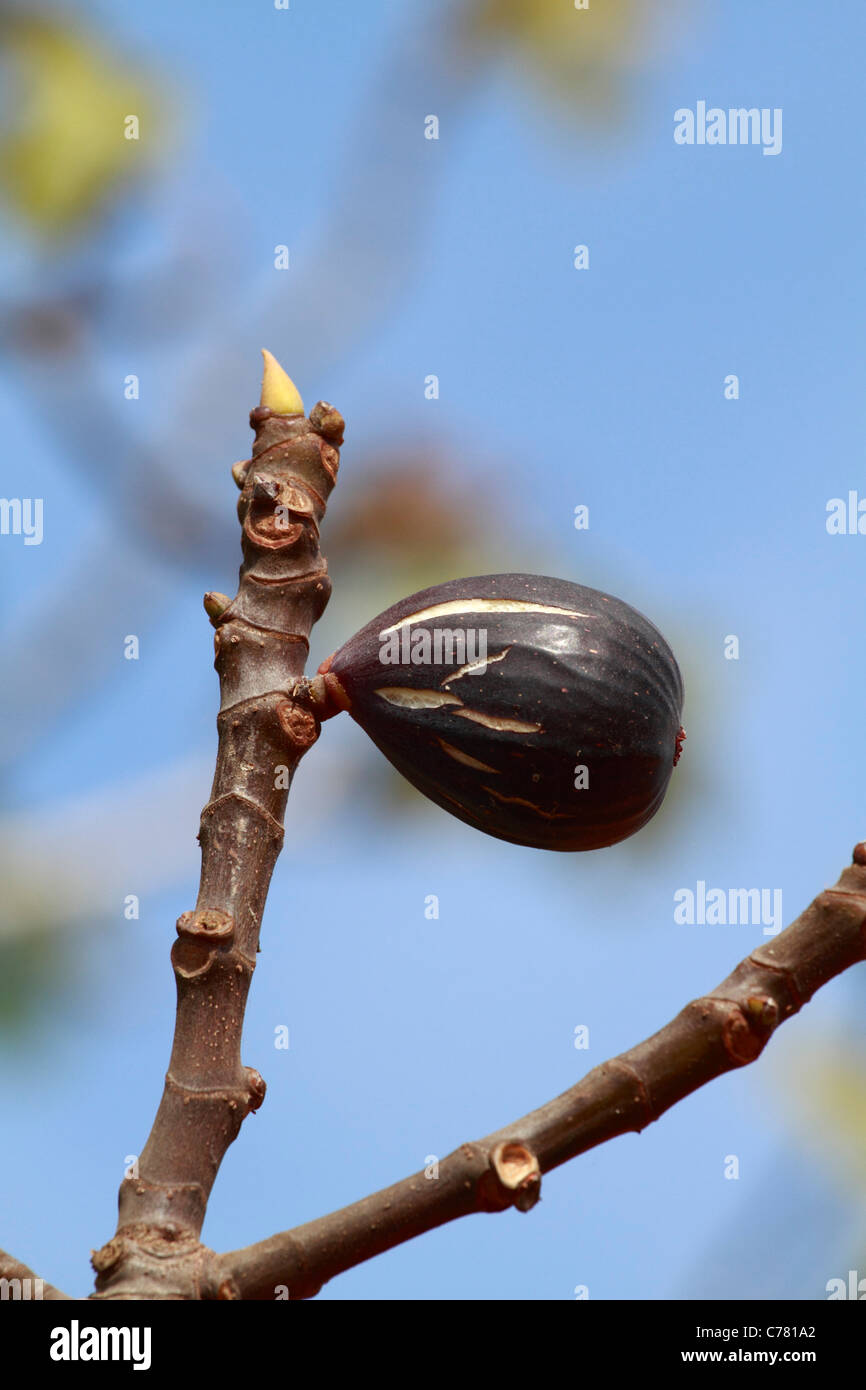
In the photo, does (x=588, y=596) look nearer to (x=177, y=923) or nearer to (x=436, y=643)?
(x=436, y=643)

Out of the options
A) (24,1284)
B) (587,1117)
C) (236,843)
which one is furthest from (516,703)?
(24,1284)

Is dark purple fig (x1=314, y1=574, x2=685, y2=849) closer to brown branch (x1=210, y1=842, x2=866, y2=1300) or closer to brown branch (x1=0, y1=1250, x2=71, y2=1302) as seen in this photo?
brown branch (x1=210, y1=842, x2=866, y2=1300)

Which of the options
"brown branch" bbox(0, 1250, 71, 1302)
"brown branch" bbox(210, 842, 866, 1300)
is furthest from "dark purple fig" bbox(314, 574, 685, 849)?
"brown branch" bbox(0, 1250, 71, 1302)

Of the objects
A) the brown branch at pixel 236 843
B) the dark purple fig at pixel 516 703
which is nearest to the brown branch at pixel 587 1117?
the brown branch at pixel 236 843

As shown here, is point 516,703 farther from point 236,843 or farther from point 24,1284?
point 24,1284

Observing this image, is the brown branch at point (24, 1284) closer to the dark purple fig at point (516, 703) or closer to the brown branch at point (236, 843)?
the brown branch at point (236, 843)
